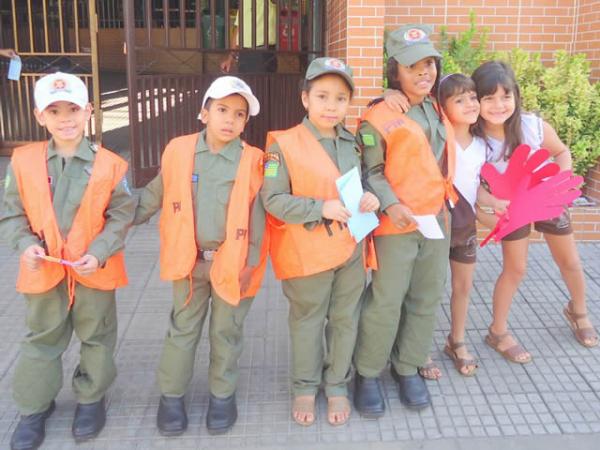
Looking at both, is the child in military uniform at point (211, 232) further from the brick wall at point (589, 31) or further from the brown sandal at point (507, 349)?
the brick wall at point (589, 31)

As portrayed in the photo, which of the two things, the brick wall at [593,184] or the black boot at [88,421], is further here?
the brick wall at [593,184]

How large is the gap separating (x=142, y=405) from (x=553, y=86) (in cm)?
433

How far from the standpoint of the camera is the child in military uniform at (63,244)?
104 inches

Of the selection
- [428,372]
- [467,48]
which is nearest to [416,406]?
[428,372]

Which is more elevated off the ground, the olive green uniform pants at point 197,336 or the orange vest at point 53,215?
the orange vest at point 53,215

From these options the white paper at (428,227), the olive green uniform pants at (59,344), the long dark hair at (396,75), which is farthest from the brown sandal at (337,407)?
the long dark hair at (396,75)

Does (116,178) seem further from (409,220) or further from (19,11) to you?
(19,11)

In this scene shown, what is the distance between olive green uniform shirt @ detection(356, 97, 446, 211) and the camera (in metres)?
2.88

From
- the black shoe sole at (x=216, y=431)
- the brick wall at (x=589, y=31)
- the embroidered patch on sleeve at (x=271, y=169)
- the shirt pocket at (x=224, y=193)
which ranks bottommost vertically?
the black shoe sole at (x=216, y=431)

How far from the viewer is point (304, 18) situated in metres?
7.47

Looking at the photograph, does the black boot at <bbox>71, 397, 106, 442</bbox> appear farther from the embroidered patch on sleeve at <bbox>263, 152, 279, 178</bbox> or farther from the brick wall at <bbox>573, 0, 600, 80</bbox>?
the brick wall at <bbox>573, 0, 600, 80</bbox>

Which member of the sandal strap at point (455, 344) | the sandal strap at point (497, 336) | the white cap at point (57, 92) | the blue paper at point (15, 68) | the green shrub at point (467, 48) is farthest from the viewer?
the blue paper at point (15, 68)

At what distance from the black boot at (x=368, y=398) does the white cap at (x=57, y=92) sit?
1.82 metres

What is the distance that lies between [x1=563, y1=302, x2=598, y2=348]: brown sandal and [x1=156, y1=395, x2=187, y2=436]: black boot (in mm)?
2322
